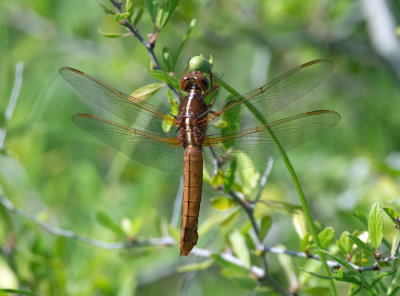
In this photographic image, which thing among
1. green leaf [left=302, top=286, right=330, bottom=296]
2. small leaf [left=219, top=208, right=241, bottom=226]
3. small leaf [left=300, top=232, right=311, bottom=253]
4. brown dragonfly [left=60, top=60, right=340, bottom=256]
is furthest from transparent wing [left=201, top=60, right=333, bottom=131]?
green leaf [left=302, top=286, right=330, bottom=296]

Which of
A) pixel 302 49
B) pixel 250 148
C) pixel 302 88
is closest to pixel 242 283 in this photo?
pixel 250 148

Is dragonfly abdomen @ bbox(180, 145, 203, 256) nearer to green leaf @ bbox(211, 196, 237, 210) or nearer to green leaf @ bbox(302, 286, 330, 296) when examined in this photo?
green leaf @ bbox(211, 196, 237, 210)

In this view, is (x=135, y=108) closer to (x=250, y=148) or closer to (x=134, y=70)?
(x=250, y=148)

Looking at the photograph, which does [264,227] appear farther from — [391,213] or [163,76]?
[163,76]

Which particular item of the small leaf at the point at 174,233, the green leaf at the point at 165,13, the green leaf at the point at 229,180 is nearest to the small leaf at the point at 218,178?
the green leaf at the point at 229,180

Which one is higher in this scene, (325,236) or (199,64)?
(199,64)

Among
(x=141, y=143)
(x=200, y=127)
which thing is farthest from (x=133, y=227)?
(x=200, y=127)

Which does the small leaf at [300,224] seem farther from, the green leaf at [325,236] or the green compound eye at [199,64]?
the green compound eye at [199,64]
